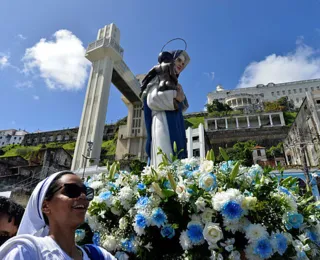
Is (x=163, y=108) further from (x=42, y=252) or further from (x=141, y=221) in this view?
(x=42, y=252)

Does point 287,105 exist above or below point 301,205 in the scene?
above

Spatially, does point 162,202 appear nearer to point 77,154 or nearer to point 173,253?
point 173,253

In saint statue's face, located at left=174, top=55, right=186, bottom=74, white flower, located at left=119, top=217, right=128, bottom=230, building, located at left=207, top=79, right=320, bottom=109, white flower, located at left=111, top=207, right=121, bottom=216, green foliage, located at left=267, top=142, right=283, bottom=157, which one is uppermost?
building, located at left=207, top=79, right=320, bottom=109

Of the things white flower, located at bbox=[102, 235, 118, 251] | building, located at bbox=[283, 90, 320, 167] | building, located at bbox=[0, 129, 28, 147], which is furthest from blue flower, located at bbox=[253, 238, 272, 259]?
building, located at bbox=[0, 129, 28, 147]

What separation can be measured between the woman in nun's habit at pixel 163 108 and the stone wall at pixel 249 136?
4014cm

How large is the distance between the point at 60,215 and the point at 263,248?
1267mm

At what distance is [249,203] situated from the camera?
167 centimetres

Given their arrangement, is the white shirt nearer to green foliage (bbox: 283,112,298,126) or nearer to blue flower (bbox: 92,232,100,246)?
blue flower (bbox: 92,232,100,246)

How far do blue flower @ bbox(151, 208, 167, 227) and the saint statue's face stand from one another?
12.7 feet

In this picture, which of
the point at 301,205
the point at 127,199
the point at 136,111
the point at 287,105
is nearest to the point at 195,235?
the point at 127,199

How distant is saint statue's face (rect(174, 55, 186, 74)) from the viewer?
5160 millimetres

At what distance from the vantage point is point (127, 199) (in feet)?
6.66

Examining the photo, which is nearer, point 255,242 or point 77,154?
point 255,242

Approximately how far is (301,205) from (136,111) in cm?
3472
